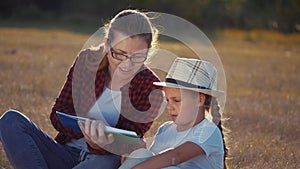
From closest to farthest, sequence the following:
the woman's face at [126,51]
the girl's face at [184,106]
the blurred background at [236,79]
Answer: the girl's face at [184,106] → the woman's face at [126,51] → the blurred background at [236,79]

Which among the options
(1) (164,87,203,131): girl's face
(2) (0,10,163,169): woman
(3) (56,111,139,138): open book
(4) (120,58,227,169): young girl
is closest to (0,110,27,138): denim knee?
(2) (0,10,163,169): woman

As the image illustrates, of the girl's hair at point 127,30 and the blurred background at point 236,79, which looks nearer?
the girl's hair at point 127,30

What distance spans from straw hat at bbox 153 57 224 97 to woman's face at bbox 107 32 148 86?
0.30m

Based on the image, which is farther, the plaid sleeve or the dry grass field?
the dry grass field

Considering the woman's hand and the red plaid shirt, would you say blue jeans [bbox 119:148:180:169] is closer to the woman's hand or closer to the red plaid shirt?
the woman's hand

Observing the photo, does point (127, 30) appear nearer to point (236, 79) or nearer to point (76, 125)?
point (76, 125)

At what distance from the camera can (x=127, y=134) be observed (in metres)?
4.31

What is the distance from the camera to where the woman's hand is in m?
4.43

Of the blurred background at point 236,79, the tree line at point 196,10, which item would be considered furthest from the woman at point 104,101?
the tree line at point 196,10

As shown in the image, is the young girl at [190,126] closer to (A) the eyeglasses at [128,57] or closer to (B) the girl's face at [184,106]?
(B) the girl's face at [184,106]

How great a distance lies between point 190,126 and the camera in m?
4.58

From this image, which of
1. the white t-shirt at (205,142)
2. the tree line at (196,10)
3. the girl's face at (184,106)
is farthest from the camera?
the tree line at (196,10)

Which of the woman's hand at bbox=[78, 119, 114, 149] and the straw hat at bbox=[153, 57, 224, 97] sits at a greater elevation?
the straw hat at bbox=[153, 57, 224, 97]

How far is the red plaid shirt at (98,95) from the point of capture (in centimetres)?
499
